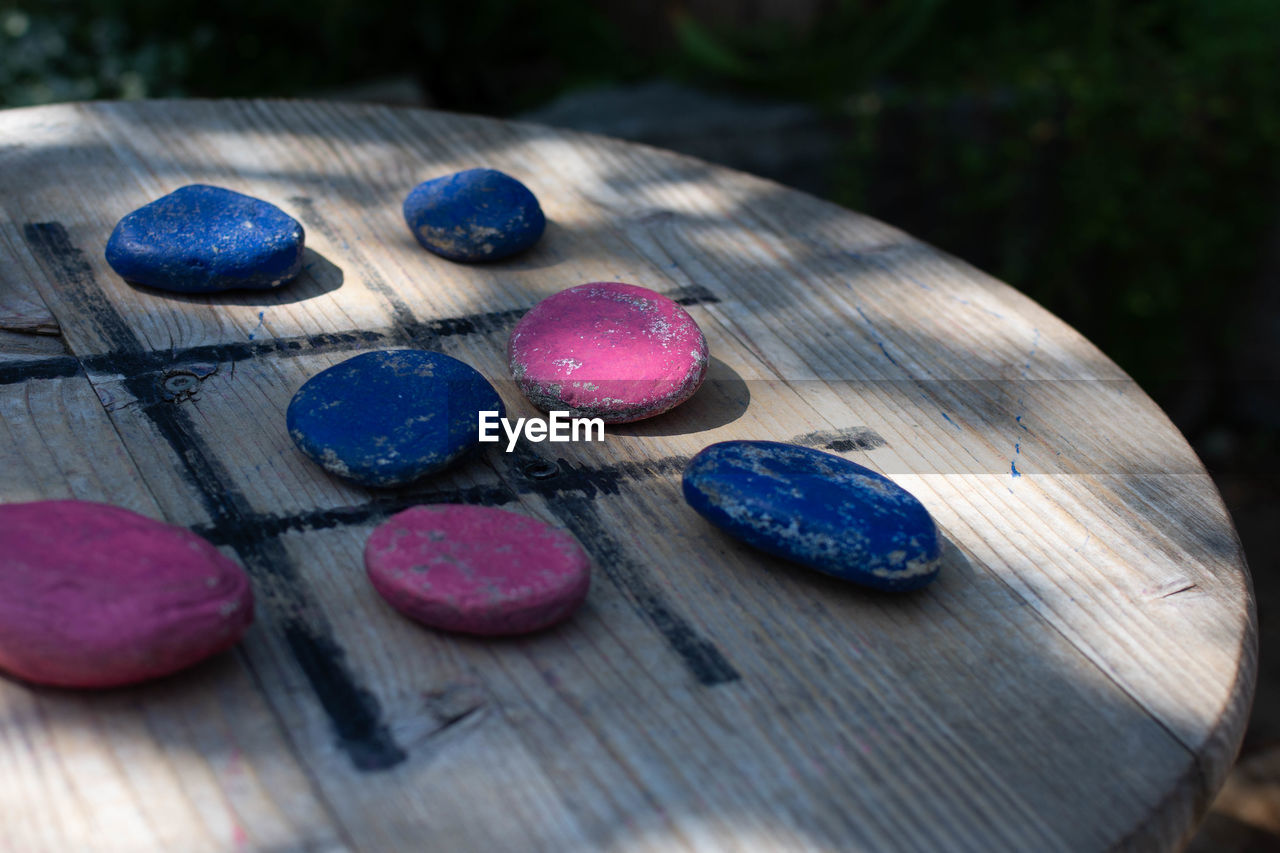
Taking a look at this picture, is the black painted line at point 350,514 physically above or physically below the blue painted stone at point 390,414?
below

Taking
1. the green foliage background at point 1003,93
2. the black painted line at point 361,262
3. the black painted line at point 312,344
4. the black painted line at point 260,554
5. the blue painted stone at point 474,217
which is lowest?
the green foliage background at point 1003,93

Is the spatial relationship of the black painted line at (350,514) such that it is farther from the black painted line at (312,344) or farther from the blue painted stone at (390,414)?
the black painted line at (312,344)

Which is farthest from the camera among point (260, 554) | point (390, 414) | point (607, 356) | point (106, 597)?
point (607, 356)

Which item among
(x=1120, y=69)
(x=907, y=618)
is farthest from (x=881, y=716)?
(x=1120, y=69)

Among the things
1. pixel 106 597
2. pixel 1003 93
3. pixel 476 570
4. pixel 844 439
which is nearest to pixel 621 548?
pixel 476 570

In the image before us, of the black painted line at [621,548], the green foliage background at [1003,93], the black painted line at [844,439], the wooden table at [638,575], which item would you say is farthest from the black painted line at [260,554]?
the green foliage background at [1003,93]

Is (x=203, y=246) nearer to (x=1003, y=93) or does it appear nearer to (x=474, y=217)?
(x=474, y=217)

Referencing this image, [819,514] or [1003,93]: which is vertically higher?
[819,514]

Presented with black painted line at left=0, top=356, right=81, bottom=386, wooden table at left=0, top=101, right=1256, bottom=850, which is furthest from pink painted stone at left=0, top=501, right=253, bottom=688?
black painted line at left=0, top=356, right=81, bottom=386
